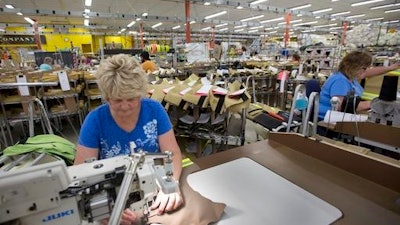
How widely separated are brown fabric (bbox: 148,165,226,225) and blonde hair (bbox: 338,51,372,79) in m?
2.33

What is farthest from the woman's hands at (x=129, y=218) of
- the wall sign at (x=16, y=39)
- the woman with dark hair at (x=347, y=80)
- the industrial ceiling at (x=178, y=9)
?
the wall sign at (x=16, y=39)

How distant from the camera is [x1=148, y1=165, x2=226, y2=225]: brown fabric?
92 centimetres

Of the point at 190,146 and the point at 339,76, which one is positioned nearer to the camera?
the point at 339,76

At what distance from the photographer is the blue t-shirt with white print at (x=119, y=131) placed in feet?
3.96

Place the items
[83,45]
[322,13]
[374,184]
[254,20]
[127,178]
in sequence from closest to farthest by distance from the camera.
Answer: [127,178] < [374,184] < [322,13] < [254,20] < [83,45]

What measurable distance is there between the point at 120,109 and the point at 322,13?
1322 cm

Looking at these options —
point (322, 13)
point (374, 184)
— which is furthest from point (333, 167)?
point (322, 13)

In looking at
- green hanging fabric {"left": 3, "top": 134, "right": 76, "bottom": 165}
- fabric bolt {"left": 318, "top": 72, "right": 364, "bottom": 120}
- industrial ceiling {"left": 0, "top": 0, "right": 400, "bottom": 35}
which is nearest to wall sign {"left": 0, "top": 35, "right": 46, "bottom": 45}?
industrial ceiling {"left": 0, "top": 0, "right": 400, "bottom": 35}

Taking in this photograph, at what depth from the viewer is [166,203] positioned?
99cm

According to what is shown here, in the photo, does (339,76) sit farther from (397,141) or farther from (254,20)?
(254,20)

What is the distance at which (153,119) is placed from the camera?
1.32m

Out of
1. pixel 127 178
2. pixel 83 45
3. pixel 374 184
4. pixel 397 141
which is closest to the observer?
pixel 127 178

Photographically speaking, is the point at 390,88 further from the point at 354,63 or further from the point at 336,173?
the point at 354,63

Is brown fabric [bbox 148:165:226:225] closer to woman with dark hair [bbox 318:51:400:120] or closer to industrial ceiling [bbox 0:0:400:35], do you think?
woman with dark hair [bbox 318:51:400:120]
